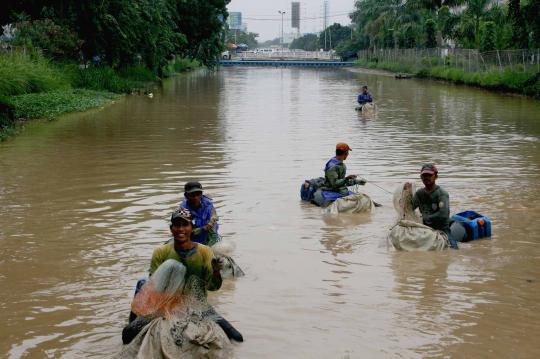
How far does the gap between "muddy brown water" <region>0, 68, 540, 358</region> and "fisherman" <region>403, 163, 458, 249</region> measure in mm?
393

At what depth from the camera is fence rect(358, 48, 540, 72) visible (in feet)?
137

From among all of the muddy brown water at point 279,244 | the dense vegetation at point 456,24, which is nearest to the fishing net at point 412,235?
the muddy brown water at point 279,244

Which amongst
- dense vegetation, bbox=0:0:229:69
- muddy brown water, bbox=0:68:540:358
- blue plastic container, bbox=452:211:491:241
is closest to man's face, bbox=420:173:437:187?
muddy brown water, bbox=0:68:540:358

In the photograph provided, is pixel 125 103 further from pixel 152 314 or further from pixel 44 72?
pixel 152 314

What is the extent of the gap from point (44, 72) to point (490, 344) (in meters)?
28.7

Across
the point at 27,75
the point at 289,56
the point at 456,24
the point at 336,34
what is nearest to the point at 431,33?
the point at 456,24

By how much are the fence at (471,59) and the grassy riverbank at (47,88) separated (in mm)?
20863

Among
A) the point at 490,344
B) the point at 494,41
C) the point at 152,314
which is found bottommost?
the point at 490,344

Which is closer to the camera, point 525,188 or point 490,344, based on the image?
point 490,344

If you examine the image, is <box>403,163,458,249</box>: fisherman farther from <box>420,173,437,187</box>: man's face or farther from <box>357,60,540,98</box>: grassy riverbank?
<box>357,60,540,98</box>: grassy riverbank

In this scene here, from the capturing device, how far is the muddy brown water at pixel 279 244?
732 centimetres

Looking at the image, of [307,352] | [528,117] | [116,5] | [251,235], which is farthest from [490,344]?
[116,5]

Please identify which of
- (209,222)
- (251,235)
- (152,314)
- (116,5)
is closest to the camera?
(152,314)

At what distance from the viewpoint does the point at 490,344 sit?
23.1ft
